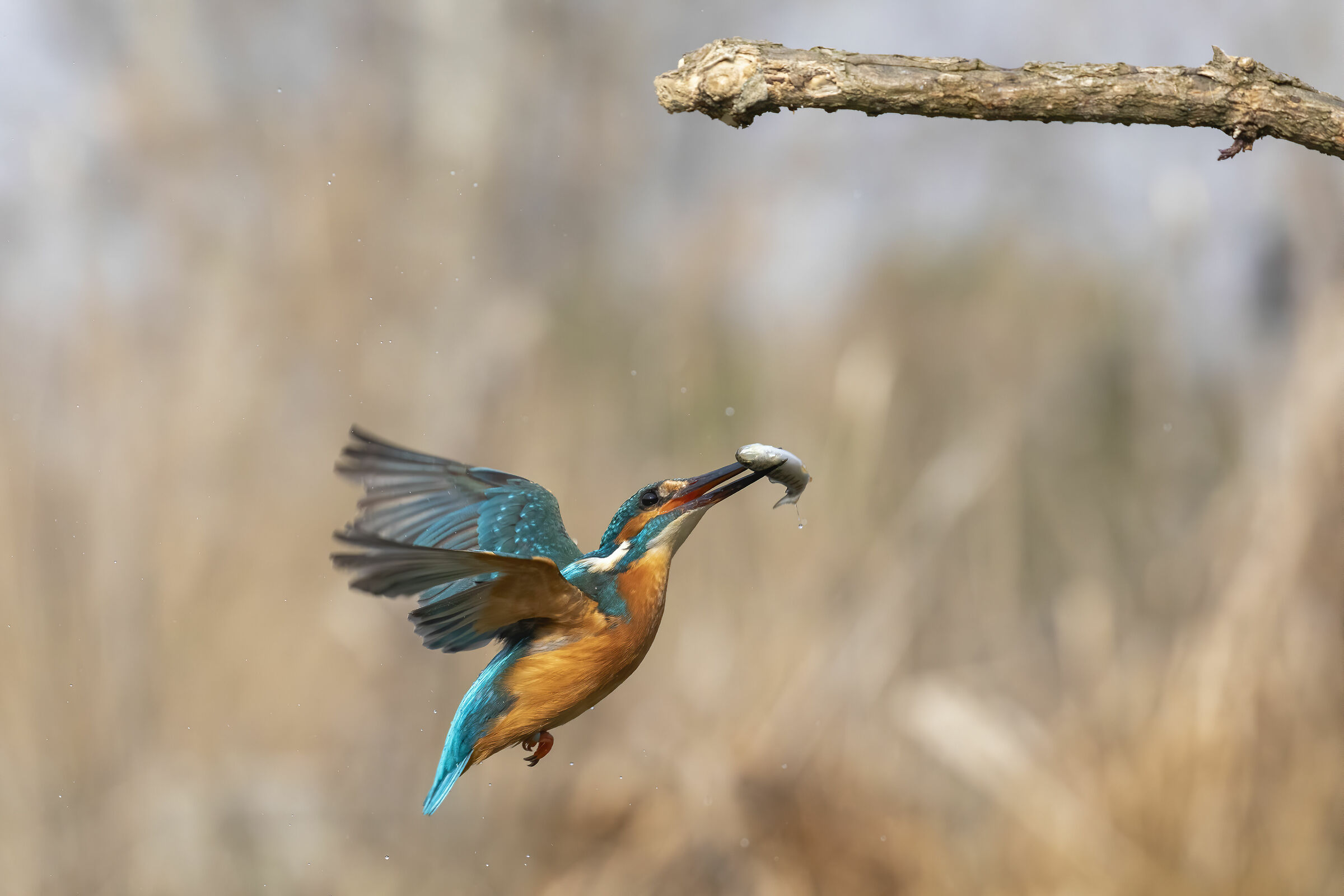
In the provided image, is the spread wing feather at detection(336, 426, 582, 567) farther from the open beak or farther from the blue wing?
the open beak

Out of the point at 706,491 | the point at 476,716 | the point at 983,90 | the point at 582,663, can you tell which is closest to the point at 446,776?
the point at 476,716

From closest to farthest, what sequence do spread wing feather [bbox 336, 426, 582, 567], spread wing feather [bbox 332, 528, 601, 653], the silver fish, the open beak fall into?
spread wing feather [bbox 332, 528, 601, 653] < the silver fish < the open beak < spread wing feather [bbox 336, 426, 582, 567]

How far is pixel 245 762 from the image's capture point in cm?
313

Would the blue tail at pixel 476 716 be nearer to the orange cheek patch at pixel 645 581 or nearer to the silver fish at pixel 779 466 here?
the orange cheek patch at pixel 645 581

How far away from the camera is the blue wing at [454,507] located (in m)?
1.35

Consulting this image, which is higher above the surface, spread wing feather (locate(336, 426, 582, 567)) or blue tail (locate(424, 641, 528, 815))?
spread wing feather (locate(336, 426, 582, 567))

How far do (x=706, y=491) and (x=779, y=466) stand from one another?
0.55 ft

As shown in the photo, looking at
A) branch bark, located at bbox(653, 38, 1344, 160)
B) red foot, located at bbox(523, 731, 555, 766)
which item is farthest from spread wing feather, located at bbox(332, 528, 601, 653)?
branch bark, located at bbox(653, 38, 1344, 160)

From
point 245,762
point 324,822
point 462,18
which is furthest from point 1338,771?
point 462,18

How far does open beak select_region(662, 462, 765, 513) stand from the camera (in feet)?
3.84

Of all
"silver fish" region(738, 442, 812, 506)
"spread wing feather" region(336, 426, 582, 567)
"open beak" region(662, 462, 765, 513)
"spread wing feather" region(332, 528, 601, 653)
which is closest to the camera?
"spread wing feather" region(332, 528, 601, 653)

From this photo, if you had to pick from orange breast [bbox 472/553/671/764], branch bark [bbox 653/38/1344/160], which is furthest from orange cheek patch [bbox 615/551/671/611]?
branch bark [bbox 653/38/1344/160]

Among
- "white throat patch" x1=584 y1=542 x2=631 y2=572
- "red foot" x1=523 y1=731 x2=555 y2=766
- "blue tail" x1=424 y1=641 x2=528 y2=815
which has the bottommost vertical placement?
"red foot" x1=523 y1=731 x2=555 y2=766

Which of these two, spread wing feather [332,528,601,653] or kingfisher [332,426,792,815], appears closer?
spread wing feather [332,528,601,653]
